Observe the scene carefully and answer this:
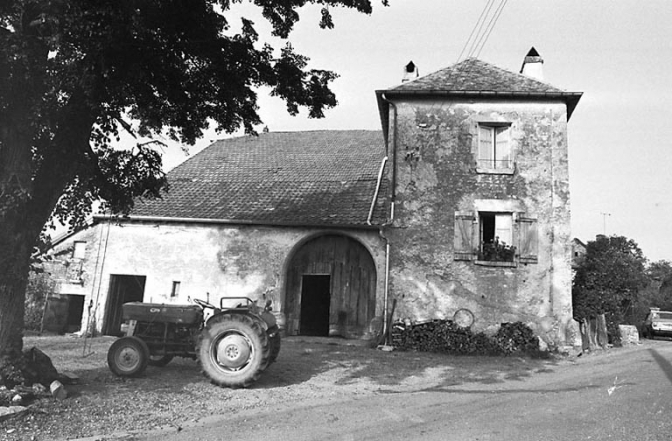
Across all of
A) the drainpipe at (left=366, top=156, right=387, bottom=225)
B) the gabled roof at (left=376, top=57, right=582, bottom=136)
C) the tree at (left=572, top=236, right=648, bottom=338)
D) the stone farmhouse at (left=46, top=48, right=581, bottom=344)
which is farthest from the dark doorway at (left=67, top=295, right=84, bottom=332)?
the tree at (left=572, top=236, right=648, bottom=338)

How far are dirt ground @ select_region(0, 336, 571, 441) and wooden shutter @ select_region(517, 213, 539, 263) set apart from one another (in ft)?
8.69

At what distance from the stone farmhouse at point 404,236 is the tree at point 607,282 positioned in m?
3.73

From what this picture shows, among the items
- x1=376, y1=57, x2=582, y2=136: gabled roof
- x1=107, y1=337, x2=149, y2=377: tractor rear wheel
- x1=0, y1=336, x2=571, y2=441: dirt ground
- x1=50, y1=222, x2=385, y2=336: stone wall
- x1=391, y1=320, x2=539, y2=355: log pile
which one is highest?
x1=376, y1=57, x2=582, y2=136: gabled roof

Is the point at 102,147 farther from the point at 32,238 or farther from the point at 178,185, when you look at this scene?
the point at 178,185

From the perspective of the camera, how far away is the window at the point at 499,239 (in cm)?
1312

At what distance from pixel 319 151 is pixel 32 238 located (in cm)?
1269

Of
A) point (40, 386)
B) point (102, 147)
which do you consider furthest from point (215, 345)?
point (102, 147)

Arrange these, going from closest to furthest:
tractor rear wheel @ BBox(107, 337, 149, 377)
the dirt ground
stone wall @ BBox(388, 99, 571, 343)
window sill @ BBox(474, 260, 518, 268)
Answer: the dirt ground, tractor rear wheel @ BBox(107, 337, 149, 377), stone wall @ BBox(388, 99, 571, 343), window sill @ BBox(474, 260, 518, 268)

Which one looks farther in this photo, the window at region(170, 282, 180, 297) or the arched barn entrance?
the window at region(170, 282, 180, 297)

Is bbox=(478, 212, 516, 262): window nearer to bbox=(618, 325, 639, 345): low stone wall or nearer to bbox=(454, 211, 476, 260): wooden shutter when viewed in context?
bbox=(454, 211, 476, 260): wooden shutter

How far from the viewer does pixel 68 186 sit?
7.29 m

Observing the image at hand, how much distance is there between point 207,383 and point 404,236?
289 inches

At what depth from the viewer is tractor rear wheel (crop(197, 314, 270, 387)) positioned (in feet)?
24.3

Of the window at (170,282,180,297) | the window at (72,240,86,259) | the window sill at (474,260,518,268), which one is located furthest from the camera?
the window at (72,240,86,259)
